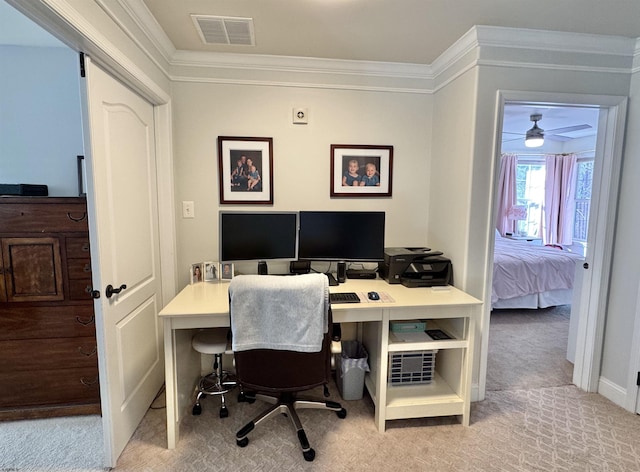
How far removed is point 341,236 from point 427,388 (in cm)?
112

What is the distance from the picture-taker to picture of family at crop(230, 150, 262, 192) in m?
2.38

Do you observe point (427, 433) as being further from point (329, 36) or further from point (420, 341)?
point (329, 36)

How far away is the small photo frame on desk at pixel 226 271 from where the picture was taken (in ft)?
7.50

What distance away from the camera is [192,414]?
80.0 inches

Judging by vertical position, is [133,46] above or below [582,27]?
below

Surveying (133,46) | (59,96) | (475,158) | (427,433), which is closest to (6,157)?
(59,96)

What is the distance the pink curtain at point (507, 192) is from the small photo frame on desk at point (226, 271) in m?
5.22

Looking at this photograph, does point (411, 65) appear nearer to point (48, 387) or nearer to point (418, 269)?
point (418, 269)

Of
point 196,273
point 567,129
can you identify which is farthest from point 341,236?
point 567,129

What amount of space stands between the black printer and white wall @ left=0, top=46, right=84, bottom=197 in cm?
223

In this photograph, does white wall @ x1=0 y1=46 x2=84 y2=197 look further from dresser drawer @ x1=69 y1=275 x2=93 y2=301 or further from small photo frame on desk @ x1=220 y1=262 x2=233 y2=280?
small photo frame on desk @ x1=220 y1=262 x2=233 y2=280

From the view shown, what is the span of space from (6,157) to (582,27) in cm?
363

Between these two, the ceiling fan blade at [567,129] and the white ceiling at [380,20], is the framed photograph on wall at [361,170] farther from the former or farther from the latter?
the ceiling fan blade at [567,129]

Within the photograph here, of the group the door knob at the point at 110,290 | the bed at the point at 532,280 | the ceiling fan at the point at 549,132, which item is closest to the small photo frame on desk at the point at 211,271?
the door knob at the point at 110,290
